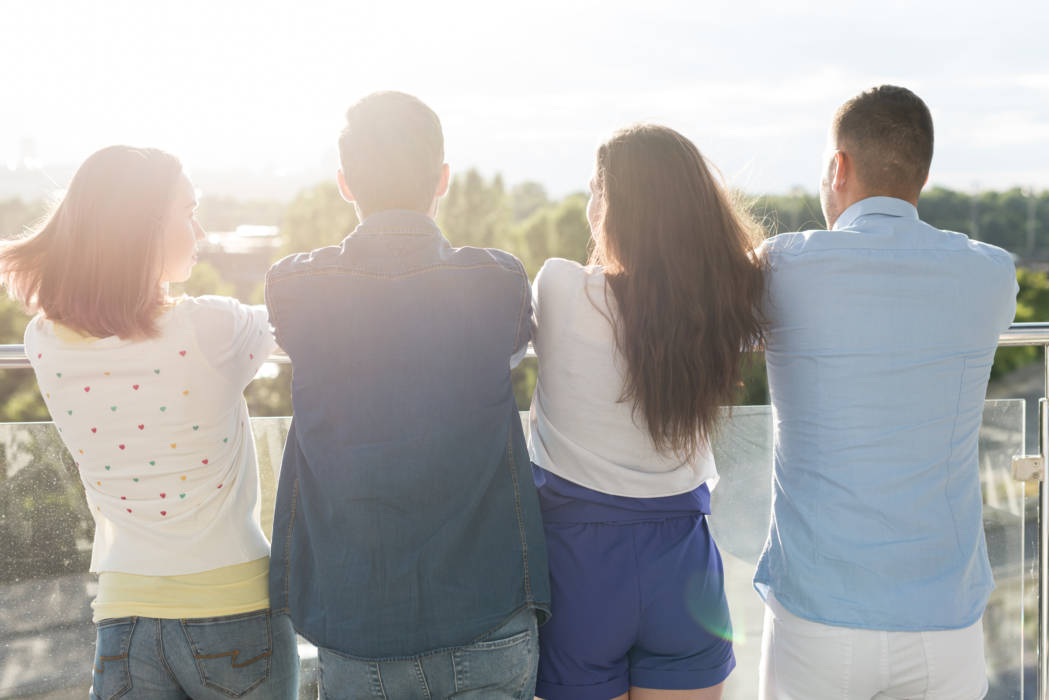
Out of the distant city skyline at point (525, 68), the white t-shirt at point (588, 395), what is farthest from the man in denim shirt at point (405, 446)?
the distant city skyline at point (525, 68)

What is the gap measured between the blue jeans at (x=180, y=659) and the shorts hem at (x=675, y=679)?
773mm

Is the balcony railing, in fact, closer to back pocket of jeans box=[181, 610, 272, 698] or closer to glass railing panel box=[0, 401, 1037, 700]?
glass railing panel box=[0, 401, 1037, 700]

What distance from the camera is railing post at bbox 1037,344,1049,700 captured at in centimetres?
288

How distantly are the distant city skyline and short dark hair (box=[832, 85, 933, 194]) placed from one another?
48048 mm

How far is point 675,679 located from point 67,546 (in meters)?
1.72

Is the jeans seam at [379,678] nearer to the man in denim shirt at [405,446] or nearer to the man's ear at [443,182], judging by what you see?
the man in denim shirt at [405,446]

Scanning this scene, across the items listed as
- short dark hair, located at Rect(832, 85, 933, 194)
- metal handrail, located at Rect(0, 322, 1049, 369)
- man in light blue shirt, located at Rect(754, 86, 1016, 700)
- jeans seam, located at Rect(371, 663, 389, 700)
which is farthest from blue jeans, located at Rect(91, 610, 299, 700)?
short dark hair, located at Rect(832, 85, 933, 194)

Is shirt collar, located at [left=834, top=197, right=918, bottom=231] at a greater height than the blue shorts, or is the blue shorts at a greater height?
shirt collar, located at [left=834, top=197, right=918, bottom=231]

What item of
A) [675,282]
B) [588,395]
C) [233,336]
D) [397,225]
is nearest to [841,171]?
[675,282]

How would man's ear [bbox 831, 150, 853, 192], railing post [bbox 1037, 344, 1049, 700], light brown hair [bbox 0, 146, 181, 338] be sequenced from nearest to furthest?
light brown hair [bbox 0, 146, 181, 338] → man's ear [bbox 831, 150, 853, 192] → railing post [bbox 1037, 344, 1049, 700]

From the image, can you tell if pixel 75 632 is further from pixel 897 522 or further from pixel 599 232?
pixel 897 522

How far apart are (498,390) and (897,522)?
0.83m

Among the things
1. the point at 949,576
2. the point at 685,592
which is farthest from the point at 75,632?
the point at 949,576

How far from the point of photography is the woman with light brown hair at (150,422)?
6.23ft
